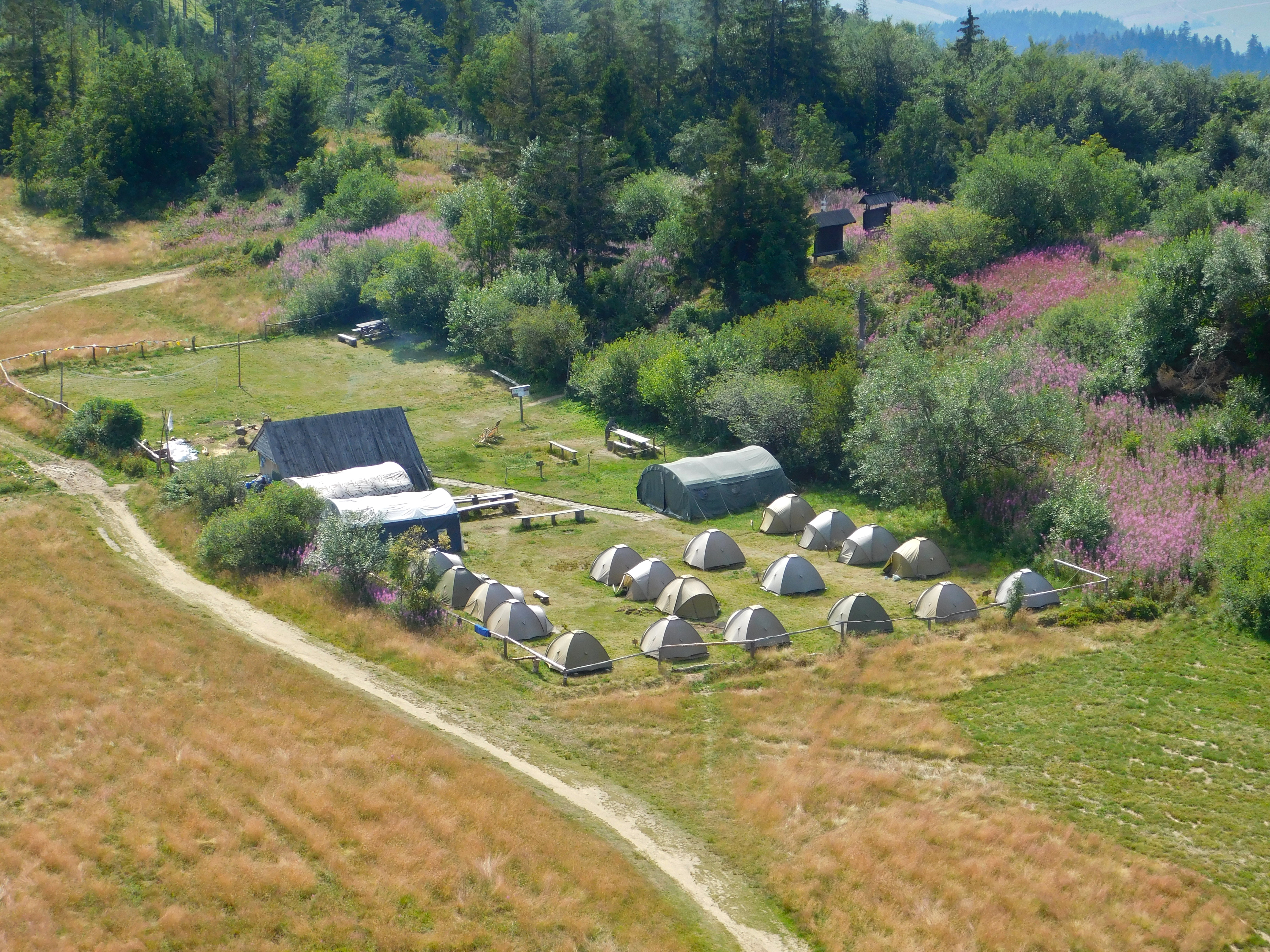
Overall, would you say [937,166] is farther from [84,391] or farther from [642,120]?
[84,391]

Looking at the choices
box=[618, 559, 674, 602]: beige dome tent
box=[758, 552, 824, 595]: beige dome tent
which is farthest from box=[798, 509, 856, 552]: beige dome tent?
box=[618, 559, 674, 602]: beige dome tent

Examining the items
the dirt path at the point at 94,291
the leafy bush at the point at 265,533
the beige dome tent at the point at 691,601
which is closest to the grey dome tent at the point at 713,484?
the beige dome tent at the point at 691,601

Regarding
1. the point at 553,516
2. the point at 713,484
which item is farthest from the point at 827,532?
the point at 553,516

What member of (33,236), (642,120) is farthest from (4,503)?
(642,120)

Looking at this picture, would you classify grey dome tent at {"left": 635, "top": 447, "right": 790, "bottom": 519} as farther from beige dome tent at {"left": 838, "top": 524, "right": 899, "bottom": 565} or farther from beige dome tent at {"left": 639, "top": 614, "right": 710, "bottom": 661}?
beige dome tent at {"left": 639, "top": 614, "right": 710, "bottom": 661}

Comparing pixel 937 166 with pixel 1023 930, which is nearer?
pixel 1023 930

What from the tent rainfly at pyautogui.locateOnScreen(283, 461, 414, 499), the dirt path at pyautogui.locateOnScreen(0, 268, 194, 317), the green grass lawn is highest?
the dirt path at pyautogui.locateOnScreen(0, 268, 194, 317)
